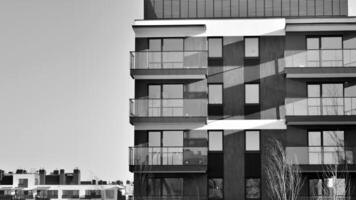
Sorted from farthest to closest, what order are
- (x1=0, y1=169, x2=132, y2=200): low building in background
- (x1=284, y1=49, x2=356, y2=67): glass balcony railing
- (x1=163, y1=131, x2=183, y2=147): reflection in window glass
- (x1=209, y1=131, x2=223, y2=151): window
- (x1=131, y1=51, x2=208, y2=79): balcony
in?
(x1=0, y1=169, x2=132, y2=200): low building in background
(x1=209, y1=131, x2=223, y2=151): window
(x1=163, y1=131, x2=183, y2=147): reflection in window glass
(x1=131, y1=51, x2=208, y2=79): balcony
(x1=284, y1=49, x2=356, y2=67): glass balcony railing

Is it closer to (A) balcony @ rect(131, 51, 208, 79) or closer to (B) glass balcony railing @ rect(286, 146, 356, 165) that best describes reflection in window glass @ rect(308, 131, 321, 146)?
(B) glass balcony railing @ rect(286, 146, 356, 165)

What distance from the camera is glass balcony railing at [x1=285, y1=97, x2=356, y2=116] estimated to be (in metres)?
40.3

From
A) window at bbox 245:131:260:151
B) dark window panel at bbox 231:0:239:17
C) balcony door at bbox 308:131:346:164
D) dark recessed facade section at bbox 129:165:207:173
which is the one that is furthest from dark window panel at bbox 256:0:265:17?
dark recessed facade section at bbox 129:165:207:173

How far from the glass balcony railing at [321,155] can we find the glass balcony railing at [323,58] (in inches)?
176

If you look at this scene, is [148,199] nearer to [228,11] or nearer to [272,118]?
[272,118]

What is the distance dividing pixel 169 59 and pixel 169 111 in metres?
2.90

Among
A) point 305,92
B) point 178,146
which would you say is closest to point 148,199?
point 178,146

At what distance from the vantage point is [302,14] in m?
43.8

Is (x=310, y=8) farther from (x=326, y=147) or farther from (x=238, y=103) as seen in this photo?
(x=326, y=147)

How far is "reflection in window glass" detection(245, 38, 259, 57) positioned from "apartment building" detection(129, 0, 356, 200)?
6cm

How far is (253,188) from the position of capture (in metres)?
40.8

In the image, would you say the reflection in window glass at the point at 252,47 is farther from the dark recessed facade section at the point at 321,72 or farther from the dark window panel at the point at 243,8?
the dark recessed facade section at the point at 321,72

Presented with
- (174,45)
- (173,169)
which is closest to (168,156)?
(173,169)

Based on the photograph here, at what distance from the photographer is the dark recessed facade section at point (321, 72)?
40500 mm
